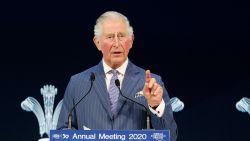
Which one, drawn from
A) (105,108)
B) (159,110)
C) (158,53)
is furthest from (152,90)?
(158,53)

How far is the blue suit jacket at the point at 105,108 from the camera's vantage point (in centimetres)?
221

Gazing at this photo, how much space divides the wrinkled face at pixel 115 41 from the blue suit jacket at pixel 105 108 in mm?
97

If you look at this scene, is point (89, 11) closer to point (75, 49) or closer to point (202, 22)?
point (75, 49)

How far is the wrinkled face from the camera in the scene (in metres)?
2.26

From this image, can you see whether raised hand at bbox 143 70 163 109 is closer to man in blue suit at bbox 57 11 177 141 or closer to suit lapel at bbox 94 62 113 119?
man in blue suit at bbox 57 11 177 141

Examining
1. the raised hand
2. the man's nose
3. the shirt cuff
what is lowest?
the shirt cuff

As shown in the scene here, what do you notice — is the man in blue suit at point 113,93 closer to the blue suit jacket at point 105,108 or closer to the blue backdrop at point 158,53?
the blue suit jacket at point 105,108

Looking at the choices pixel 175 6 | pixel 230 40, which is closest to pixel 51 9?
pixel 175 6

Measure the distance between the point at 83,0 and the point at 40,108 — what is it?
85cm

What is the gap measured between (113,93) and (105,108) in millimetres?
92

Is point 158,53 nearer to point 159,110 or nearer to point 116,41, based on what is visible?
point 116,41

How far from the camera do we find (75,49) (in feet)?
11.6

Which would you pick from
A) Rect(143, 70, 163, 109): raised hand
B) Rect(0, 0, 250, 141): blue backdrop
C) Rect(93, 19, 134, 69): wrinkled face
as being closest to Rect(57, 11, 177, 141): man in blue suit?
Rect(93, 19, 134, 69): wrinkled face

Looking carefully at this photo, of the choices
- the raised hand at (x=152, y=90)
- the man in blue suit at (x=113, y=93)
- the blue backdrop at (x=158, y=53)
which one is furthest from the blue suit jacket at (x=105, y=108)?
the blue backdrop at (x=158, y=53)
